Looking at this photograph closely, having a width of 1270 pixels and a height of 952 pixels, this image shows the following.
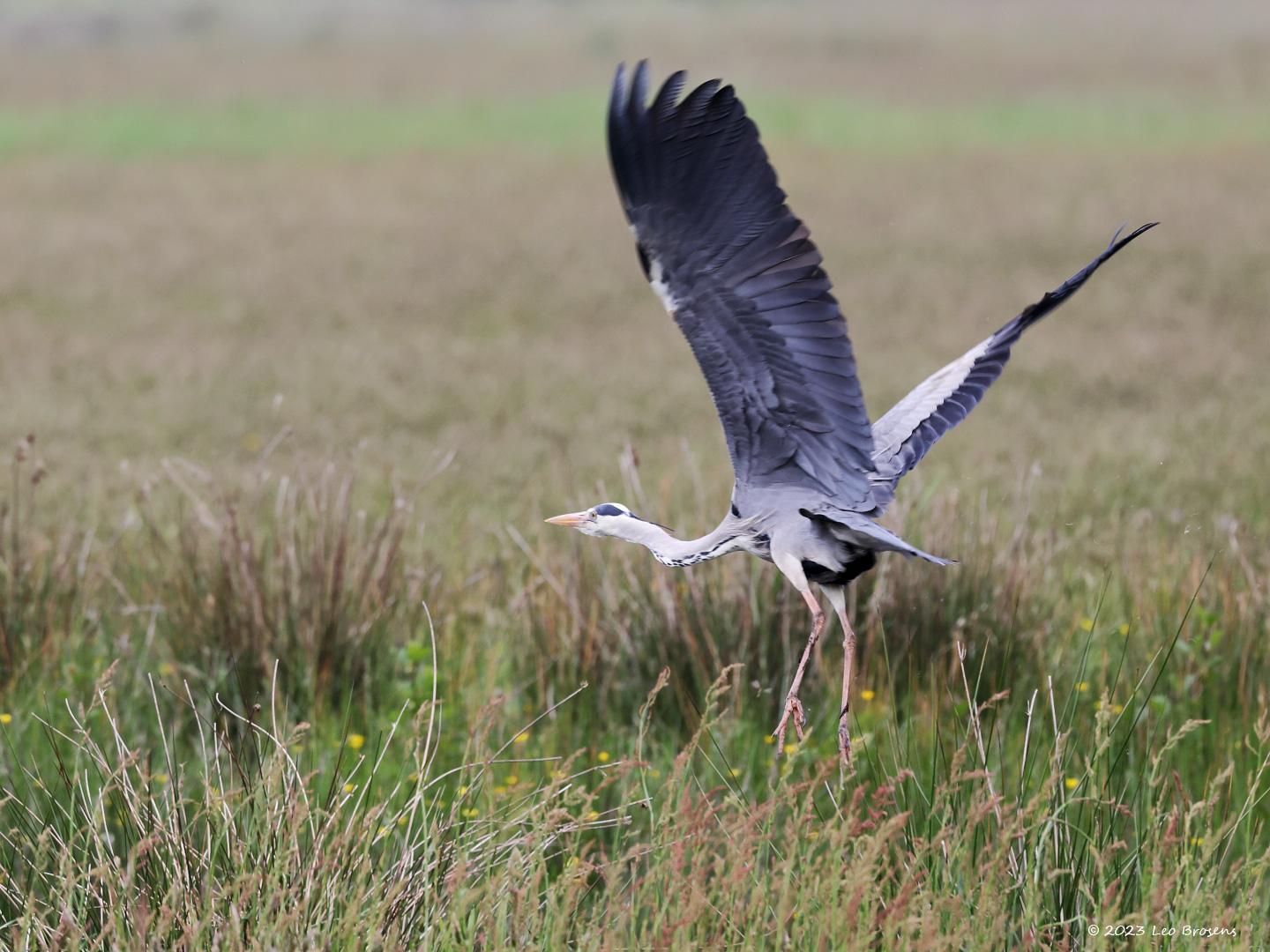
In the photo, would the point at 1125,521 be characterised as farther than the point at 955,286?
No

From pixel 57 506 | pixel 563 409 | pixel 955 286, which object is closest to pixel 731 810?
pixel 57 506

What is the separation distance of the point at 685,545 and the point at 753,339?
Result: 1.26 ft

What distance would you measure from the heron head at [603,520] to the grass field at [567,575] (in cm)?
38

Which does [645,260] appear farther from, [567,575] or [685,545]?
[567,575]

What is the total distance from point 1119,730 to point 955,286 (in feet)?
30.3

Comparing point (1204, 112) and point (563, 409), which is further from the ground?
point (1204, 112)

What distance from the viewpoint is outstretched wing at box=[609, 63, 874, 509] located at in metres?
2.71

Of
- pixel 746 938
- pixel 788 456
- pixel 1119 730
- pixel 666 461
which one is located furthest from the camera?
pixel 666 461

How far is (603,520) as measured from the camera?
294 cm

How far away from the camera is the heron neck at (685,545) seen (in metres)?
2.86

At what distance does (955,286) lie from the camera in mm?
12953

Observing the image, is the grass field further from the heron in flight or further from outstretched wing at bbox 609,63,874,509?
outstretched wing at bbox 609,63,874,509

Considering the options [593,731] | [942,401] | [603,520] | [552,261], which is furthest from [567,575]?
[552,261]

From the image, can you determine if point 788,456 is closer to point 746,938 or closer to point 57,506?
point 746,938
